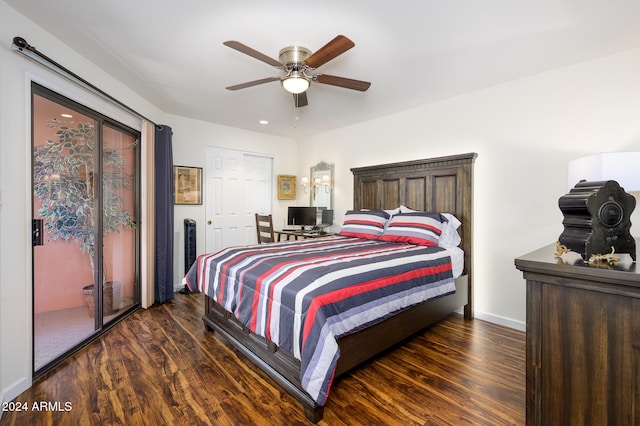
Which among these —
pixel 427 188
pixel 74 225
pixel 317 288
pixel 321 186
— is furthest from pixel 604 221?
pixel 321 186

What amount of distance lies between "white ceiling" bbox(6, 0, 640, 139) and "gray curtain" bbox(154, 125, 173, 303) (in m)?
0.66

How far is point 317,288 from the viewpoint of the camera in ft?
5.76

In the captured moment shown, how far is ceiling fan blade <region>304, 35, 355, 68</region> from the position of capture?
1.83 meters

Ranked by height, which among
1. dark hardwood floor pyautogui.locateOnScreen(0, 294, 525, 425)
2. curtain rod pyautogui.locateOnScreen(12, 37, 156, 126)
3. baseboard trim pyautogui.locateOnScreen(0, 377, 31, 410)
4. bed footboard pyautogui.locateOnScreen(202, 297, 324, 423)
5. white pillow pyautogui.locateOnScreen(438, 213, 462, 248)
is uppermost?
curtain rod pyautogui.locateOnScreen(12, 37, 156, 126)

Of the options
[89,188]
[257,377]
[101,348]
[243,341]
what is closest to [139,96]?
[89,188]

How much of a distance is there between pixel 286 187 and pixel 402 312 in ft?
11.9

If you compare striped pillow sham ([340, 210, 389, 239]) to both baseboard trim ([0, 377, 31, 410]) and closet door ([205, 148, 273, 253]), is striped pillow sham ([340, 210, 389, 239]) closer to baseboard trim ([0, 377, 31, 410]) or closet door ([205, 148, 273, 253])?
closet door ([205, 148, 273, 253])

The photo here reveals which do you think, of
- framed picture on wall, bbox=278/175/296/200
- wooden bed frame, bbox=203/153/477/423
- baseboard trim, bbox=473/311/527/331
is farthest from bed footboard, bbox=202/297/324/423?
framed picture on wall, bbox=278/175/296/200

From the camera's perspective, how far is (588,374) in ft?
3.32

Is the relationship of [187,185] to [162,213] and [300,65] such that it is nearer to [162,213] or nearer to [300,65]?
[162,213]

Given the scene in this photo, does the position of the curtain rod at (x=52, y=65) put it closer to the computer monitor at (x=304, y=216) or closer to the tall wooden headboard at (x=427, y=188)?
the computer monitor at (x=304, y=216)

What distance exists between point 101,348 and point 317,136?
421 cm

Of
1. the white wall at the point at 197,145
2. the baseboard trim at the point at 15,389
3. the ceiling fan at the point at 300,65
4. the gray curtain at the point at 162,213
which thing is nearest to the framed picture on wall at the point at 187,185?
the white wall at the point at 197,145

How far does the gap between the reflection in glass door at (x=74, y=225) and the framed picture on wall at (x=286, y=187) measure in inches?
102
